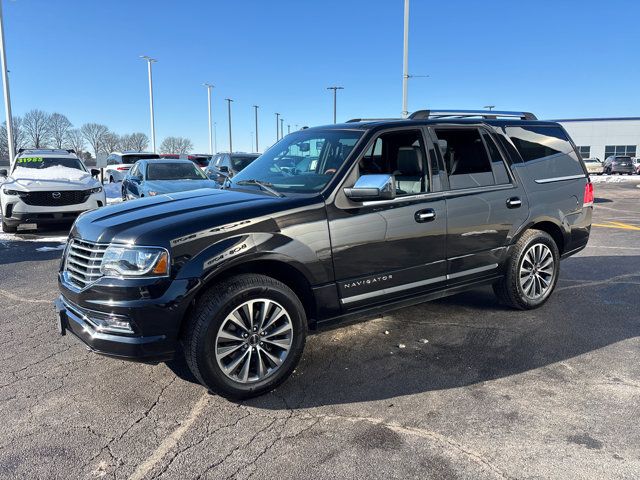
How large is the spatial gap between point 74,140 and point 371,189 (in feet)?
339

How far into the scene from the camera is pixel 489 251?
184 inches

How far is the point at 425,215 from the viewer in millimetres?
4117

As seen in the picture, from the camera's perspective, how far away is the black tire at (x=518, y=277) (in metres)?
4.89

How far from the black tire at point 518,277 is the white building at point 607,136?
70.7 meters

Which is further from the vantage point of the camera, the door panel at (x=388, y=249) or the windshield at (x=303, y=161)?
the windshield at (x=303, y=161)

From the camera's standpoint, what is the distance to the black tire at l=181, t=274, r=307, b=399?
3154 millimetres

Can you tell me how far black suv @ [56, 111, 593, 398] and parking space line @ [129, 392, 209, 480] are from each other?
194 mm

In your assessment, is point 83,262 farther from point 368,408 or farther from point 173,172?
point 173,172

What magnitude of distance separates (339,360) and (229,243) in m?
1.43

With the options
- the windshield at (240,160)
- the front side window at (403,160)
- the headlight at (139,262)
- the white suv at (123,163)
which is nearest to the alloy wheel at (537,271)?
the front side window at (403,160)

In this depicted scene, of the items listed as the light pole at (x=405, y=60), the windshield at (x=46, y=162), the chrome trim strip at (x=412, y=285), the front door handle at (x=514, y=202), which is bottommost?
the chrome trim strip at (x=412, y=285)

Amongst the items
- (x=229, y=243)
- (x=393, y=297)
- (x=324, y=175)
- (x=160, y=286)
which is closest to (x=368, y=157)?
(x=324, y=175)

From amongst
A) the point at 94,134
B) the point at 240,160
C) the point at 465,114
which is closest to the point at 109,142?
the point at 94,134

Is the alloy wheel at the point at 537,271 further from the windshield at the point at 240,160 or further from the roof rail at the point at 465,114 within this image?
the windshield at the point at 240,160
